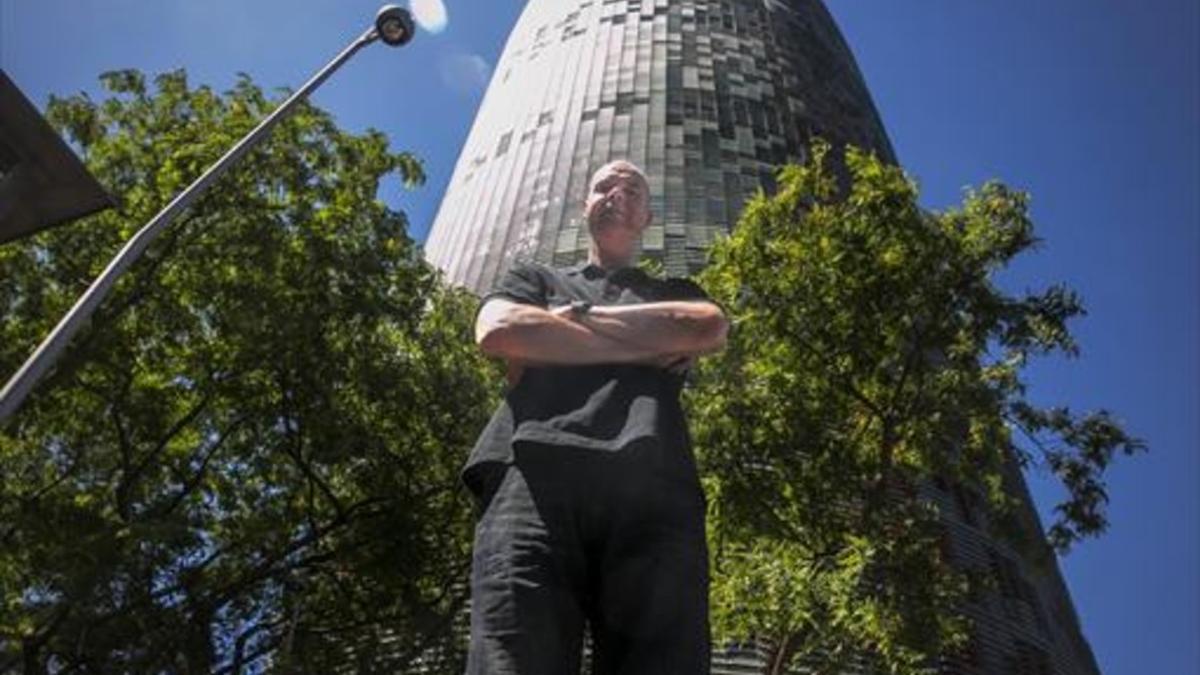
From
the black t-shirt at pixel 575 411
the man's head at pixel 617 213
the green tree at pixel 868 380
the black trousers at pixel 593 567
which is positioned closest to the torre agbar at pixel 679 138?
the green tree at pixel 868 380

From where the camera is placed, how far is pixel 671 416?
2.94 meters

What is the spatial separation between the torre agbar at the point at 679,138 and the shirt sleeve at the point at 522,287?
23.2 m

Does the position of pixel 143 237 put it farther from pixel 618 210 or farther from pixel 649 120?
pixel 649 120

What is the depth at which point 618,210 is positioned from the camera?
3.43 meters

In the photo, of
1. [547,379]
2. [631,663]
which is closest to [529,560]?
[631,663]

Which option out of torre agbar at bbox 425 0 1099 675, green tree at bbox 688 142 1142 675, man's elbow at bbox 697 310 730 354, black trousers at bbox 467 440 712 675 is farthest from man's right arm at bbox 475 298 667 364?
torre agbar at bbox 425 0 1099 675

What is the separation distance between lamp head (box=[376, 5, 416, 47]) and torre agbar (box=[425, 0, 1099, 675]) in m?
16.2

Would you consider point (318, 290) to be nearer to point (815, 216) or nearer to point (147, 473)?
point (147, 473)

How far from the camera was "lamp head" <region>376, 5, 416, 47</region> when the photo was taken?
40.4 feet

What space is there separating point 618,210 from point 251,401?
12.0m

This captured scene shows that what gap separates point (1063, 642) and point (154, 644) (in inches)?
962

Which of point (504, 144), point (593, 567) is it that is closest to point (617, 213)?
point (593, 567)

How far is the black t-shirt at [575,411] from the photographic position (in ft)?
9.25

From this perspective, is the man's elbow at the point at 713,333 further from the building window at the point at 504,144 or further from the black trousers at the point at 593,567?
the building window at the point at 504,144
